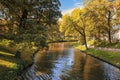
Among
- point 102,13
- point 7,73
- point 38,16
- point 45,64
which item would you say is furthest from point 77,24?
point 7,73

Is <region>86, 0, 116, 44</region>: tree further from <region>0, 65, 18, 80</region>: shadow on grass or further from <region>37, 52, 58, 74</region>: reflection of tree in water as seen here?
<region>0, 65, 18, 80</region>: shadow on grass

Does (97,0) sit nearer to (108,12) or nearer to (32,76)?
(108,12)

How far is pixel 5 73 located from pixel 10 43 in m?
3.80

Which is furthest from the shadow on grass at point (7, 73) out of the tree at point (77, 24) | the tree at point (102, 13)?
the tree at point (77, 24)

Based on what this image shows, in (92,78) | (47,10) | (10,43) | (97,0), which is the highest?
(97,0)

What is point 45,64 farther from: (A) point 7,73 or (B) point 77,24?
(B) point 77,24

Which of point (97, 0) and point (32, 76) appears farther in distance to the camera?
point (97, 0)

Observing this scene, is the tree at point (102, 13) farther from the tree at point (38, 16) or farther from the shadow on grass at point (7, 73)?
the shadow on grass at point (7, 73)

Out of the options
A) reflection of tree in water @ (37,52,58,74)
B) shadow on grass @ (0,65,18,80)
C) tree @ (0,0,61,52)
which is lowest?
reflection of tree in water @ (37,52,58,74)

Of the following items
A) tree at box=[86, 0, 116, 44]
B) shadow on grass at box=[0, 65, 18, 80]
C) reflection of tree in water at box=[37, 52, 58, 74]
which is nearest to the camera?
shadow on grass at box=[0, 65, 18, 80]

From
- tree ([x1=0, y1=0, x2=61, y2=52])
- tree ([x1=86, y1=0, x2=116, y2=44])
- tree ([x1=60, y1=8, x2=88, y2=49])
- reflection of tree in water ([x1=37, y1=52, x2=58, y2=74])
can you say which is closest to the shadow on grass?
tree ([x1=0, y1=0, x2=61, y2=52])

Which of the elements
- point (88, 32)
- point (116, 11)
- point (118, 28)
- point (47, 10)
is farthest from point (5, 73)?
point (118, 28)

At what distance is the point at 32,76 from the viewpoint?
108ft

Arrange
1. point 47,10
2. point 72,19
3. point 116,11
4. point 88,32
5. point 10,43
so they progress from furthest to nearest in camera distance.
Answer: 1. point 72,19
2. point 88,32
3. point 116,11
4. point 47,10
5. point 10,43
